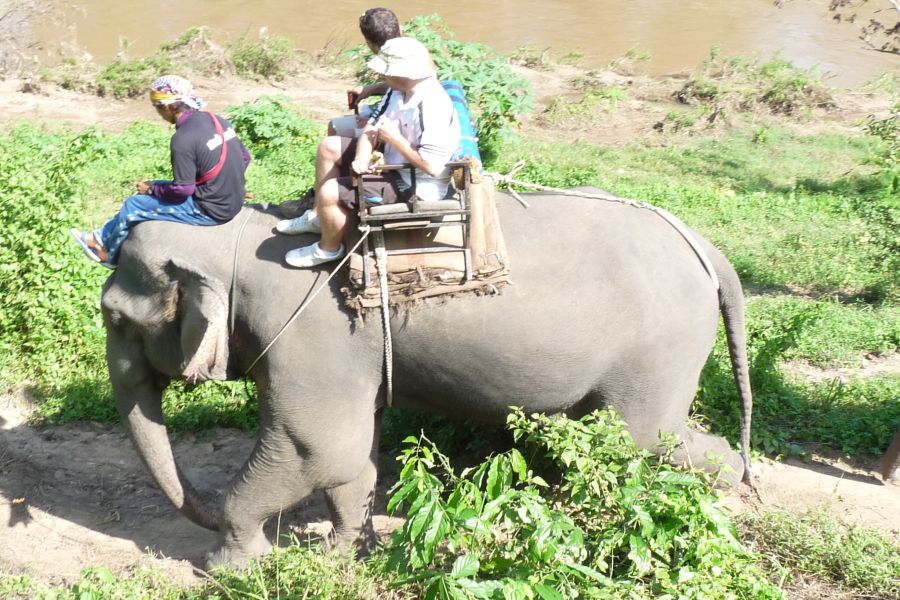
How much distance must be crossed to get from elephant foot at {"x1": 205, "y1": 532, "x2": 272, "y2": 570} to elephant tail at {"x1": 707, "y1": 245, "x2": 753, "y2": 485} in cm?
230

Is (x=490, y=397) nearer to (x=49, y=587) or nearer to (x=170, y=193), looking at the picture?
(x=170, y=193)

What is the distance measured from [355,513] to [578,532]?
4.96 feet

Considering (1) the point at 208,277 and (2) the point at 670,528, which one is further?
(1) the point at 208,277

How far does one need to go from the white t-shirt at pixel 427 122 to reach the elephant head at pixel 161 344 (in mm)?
967

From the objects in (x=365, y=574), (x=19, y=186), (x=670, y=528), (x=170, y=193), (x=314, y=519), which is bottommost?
(x=314, y=519)

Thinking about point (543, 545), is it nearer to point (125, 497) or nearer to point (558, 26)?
point (125, 497)

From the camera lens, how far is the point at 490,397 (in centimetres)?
420

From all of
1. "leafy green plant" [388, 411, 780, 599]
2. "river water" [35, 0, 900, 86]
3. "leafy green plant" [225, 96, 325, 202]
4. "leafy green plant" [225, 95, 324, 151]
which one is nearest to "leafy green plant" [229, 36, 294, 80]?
"river water" [35, 0, 900, 86]

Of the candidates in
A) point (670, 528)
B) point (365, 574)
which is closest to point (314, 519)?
point (365, 574)

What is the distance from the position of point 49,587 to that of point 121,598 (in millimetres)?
591

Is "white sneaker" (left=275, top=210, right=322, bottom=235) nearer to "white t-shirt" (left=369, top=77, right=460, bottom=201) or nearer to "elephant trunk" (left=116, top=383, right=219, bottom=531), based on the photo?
"white t-shirt" (left=369, top=77, right=460, bottom=201)

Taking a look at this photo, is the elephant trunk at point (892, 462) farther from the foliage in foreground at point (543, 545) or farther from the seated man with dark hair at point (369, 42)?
the seated man with dark hair at point (369, 42)

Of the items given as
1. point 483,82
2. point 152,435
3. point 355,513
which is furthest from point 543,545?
point 483,82

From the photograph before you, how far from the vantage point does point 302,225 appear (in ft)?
13.6
